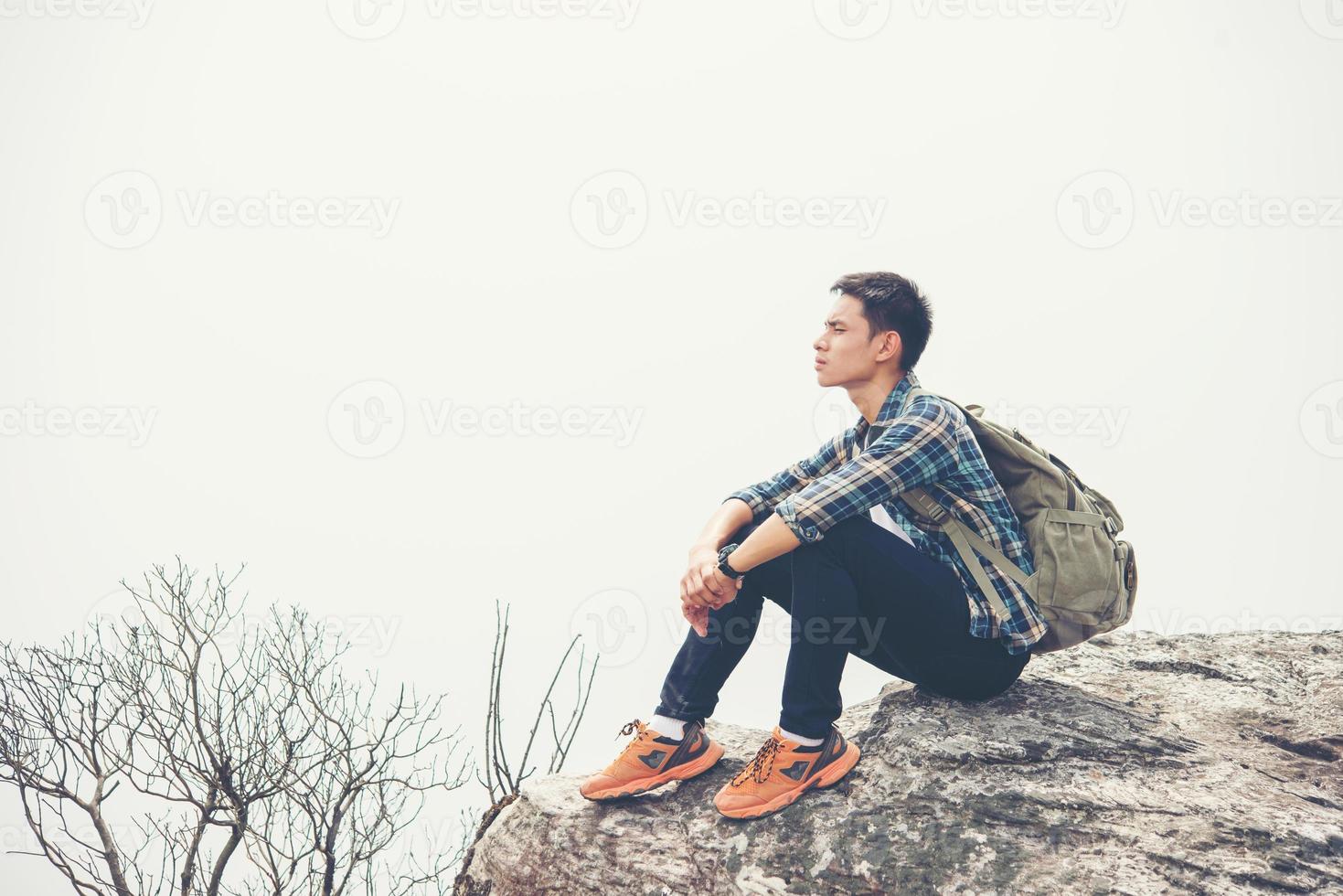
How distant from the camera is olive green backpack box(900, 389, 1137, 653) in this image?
297 centimetres

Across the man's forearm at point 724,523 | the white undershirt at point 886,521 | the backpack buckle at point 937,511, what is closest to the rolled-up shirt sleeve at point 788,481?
the man's forearm at point 724,523

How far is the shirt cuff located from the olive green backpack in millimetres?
419

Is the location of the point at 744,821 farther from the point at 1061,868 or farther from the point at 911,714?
the point at 1061,868

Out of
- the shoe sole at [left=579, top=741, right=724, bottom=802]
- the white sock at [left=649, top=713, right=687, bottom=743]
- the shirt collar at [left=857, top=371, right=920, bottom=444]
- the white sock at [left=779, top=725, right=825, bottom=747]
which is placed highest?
the shirt collar at [left=857, top=371, right=920, bottom=444]

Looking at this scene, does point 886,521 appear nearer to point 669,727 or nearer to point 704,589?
point 704,589

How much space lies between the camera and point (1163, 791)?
9.76 feet

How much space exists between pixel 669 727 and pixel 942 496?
4.20ft

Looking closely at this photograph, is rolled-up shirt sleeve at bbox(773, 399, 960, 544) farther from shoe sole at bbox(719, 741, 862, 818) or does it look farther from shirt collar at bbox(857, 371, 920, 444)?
shoe sole at bbox(719, 741, 862, 818)

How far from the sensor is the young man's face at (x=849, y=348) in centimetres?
325

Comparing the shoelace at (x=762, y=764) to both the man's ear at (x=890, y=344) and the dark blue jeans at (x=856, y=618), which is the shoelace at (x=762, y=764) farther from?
the man's ear at (x=890, y=344)

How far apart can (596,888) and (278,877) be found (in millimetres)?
7780

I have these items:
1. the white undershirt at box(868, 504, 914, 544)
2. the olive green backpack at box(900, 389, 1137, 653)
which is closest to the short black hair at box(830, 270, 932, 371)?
the olive green backpack at box(900, 389, 1137, 653)

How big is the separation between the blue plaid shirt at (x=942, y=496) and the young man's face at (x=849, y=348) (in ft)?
0.76

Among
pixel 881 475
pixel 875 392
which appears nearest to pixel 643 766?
pixel 881 475
